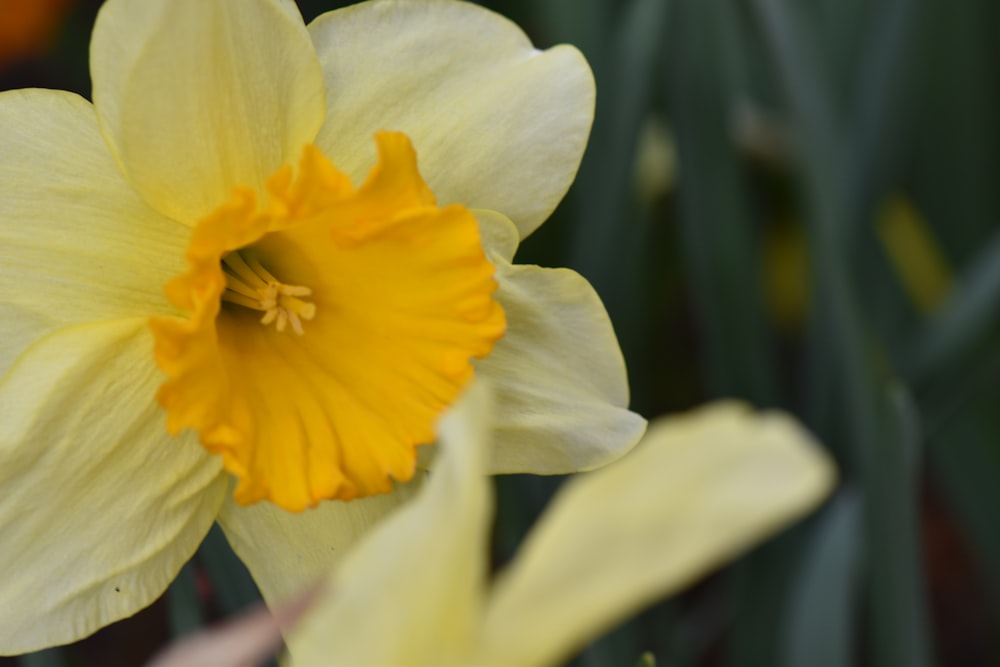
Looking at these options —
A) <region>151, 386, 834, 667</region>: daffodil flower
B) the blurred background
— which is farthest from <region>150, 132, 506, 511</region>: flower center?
<region>151, 386, 834, 667</region>: daffodil flower

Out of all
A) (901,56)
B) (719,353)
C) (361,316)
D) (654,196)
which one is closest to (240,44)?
(361,316)

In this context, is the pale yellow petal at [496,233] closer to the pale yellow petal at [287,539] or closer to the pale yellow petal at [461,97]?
the pale yellow petal at [461,97]

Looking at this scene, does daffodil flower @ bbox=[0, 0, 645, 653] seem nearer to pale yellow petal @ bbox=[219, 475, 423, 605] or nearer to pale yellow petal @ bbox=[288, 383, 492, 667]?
pale yellow petal @ bbox=[219, 475, 423, 605]

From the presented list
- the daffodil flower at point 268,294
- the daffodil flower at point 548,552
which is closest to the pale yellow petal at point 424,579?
the daffodil flower at point 548,552

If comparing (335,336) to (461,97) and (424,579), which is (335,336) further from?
(424,579)

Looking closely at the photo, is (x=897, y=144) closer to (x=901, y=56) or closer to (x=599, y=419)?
(x=901, y=56)

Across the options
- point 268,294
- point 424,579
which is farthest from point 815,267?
point 424,579
